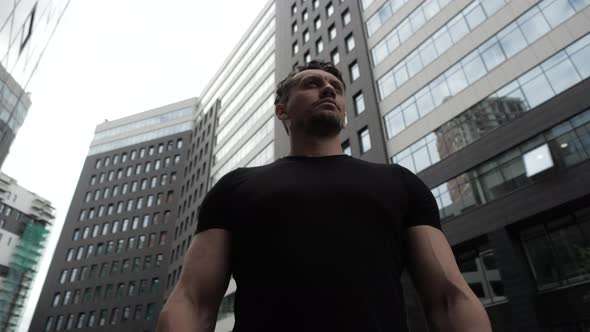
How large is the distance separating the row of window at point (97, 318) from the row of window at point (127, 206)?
1596cm

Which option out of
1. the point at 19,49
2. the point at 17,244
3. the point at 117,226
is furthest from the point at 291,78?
the point at 17,244

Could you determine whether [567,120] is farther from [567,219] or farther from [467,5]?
[467,5]

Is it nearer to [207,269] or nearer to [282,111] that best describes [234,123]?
[282,111]

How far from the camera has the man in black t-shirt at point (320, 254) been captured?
4.84ft

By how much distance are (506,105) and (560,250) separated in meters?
6.80

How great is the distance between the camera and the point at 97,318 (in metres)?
49.7

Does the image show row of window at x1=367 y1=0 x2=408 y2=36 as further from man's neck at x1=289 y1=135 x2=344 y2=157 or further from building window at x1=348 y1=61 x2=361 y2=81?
man's neck at x1=289 y1=135 x2=344 y2=157

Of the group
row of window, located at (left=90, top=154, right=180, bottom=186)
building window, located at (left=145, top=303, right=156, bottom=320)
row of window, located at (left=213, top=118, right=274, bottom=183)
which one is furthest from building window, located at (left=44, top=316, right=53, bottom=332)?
row of window, located at (left=213, top=118, right=274, bottom=183)

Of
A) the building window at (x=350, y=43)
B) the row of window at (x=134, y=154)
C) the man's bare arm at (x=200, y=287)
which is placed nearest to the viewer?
the man's bare arm at (x=200, y=287)

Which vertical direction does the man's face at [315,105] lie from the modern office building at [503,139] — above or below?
below

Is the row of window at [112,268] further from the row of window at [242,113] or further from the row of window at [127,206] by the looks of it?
the row of window at [242,113]

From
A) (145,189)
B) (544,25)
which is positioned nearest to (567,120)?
(544,25)

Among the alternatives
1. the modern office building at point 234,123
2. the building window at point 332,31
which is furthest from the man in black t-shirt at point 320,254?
the modern office building at point 234,123

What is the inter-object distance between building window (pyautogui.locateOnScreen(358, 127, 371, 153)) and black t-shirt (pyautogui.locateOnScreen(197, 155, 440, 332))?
22.8 meters
